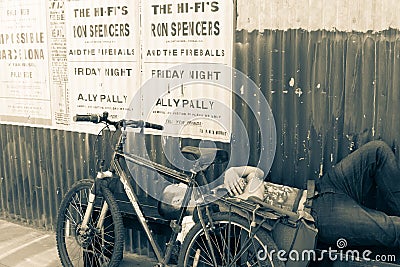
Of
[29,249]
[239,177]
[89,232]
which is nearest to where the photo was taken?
[239,177]

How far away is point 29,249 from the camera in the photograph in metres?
5.21

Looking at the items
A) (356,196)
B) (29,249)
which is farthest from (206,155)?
(29,249)

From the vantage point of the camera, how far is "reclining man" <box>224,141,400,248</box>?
342 cm

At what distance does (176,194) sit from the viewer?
13.6ft

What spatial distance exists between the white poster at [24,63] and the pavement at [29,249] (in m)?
1.21

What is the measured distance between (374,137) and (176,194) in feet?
5.21

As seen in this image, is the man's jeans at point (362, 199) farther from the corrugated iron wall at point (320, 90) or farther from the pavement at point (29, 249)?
the pavement at point (29, 249)

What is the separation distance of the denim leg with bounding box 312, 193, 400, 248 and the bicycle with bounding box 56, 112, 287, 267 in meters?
0.38

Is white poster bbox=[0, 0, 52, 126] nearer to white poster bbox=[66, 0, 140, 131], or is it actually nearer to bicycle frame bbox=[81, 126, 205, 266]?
white poster bbox=[66, 0, 140, 131]

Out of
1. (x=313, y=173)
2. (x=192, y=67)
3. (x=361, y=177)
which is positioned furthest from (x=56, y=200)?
(x=361, y=177)

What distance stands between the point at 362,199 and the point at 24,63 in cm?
372

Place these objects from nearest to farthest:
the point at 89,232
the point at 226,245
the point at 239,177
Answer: the point at 226,245 → the point at 239,177 → the point at 89,232

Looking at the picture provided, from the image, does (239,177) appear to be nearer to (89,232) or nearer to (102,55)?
(89,232)

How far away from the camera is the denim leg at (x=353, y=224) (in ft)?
11.1
